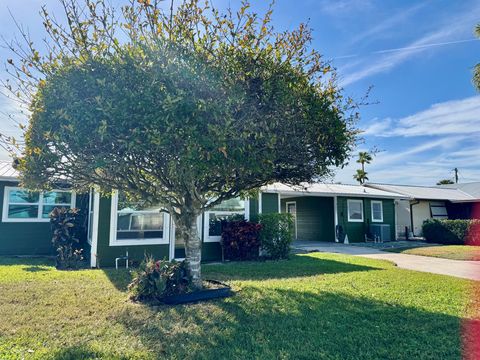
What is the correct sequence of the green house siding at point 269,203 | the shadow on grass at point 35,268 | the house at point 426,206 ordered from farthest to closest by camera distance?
the house at point 426,206 < the green house siding at point 269,203 < the shadow on grass at point 35,268

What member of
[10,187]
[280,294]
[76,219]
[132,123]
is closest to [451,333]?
[280,294]

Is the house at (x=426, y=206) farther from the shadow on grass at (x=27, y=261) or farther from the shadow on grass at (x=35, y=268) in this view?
the shadow on grass at (x=35, y=268)

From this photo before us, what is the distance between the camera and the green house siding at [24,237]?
38.5 feet

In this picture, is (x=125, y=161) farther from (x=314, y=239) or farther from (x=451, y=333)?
(x=314, y=239)

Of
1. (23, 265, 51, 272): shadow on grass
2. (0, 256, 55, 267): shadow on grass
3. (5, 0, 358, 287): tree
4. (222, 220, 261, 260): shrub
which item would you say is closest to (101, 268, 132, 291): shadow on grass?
(23, 265, 51, 272): shadow on grass

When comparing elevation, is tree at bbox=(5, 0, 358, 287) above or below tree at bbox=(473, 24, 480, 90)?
below

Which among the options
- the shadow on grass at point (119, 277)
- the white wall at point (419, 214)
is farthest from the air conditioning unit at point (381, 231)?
the shadow on grass at point (119, 277)

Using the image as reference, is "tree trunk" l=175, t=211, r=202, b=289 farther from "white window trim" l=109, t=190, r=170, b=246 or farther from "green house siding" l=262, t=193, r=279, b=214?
"green house siding" l=262, t=193, r=279, b=214

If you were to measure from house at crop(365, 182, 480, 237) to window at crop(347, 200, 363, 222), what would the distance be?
4.64 m

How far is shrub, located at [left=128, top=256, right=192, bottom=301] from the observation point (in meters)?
5.86

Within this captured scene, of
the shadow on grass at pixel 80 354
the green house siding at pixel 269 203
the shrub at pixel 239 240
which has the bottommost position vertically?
the shadow on grass at pixel 80 354

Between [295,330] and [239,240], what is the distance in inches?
257

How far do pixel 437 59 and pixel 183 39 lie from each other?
36.4 ft

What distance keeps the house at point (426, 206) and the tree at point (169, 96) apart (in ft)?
64.1
